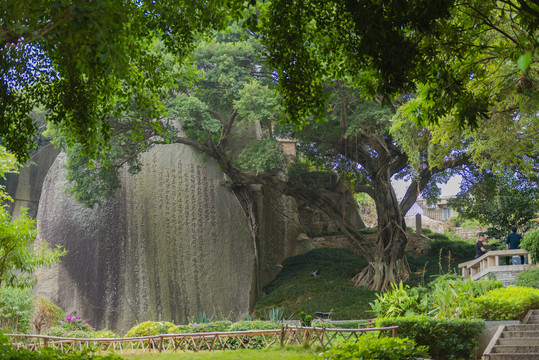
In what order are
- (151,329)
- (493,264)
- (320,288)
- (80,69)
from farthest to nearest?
(320,288), (493,264), (151,329), (80,69)

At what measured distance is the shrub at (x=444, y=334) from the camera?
874cm

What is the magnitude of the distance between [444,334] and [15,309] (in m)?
11.4

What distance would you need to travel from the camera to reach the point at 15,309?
15.0 metres

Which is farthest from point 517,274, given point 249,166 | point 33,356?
point 33,356

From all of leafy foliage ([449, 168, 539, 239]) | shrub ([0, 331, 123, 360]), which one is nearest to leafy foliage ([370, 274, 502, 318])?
shrub ([0, 331, 123, 360])

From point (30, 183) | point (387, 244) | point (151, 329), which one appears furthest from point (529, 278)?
point (30, 183)

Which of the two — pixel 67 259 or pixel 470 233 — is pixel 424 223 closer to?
pixel 470 233

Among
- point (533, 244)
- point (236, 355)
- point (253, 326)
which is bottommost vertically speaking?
point (236, 355)

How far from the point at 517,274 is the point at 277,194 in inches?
413

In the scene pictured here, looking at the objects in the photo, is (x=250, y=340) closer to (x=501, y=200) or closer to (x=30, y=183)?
(x=501, y=200)

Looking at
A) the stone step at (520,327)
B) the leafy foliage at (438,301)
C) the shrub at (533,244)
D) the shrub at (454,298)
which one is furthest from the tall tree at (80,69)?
the shrub at (533,244)

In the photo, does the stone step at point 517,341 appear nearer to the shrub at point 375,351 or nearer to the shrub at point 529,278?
the shrub at point 375,351

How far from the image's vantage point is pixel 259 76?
18359 mm

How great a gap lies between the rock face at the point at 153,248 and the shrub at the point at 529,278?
8.90m
